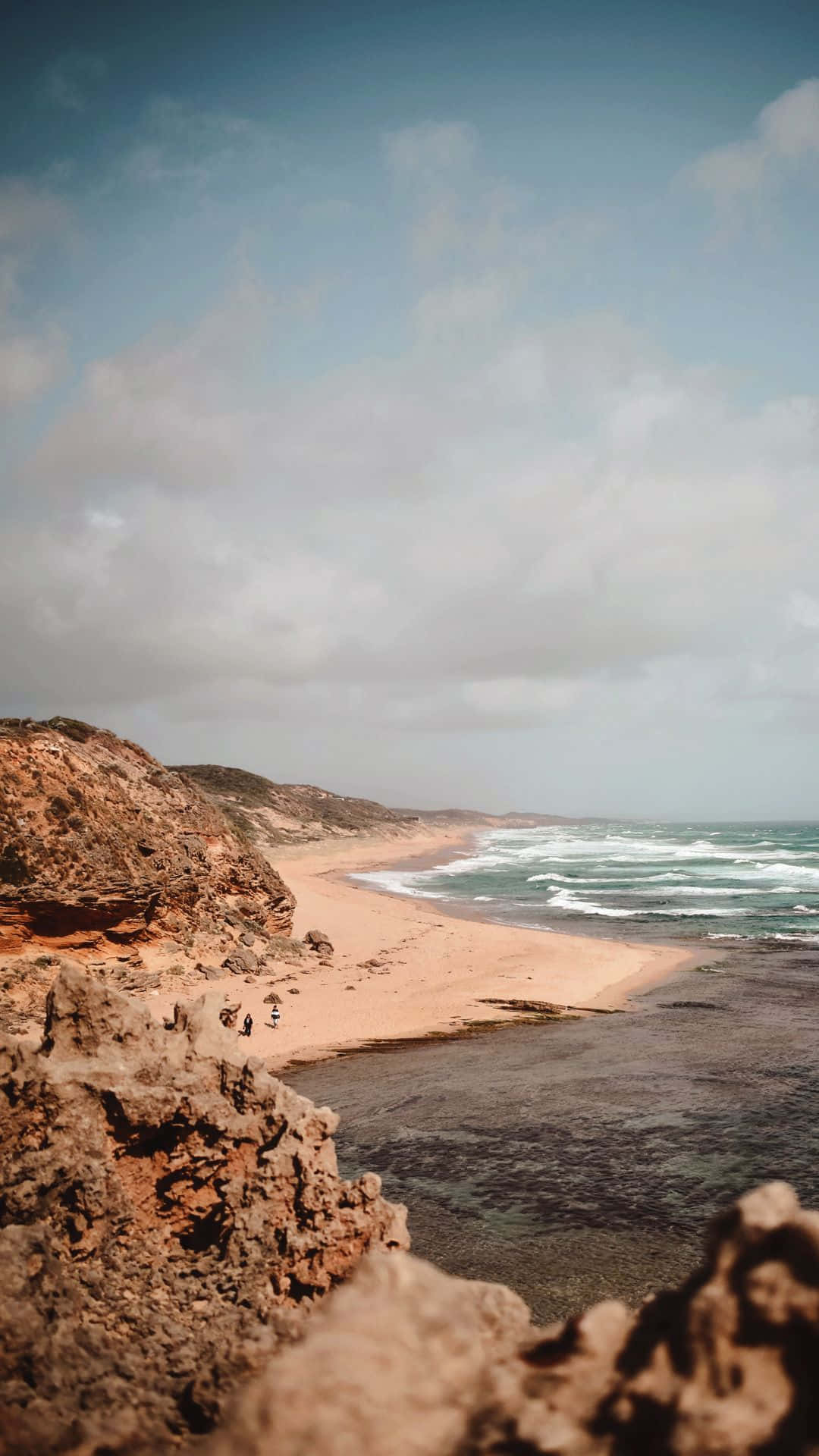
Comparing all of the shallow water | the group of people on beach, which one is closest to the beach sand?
the group of people on beach

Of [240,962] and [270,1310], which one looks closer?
[270,1310]

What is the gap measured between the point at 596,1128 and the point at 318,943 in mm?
18291

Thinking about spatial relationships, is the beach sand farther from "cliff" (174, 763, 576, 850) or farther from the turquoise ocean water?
"cliff" (174, 763, 576, 850)

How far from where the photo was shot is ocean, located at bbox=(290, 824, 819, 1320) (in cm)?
986

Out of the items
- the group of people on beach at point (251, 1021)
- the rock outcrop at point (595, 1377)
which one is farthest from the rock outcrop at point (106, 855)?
the rock outcrop at point (595, 1377)

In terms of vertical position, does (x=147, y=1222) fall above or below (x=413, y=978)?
above

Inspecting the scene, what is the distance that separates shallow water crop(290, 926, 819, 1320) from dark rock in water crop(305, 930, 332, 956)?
10.8 m

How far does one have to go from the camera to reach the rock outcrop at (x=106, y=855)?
22125 millimetres

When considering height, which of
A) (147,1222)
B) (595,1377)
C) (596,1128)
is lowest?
(596,1128)

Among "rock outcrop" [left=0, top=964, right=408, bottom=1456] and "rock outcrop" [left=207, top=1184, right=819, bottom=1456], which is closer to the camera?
"rock outcrop" [left=207, top=1184, right=819, bottom=1456]

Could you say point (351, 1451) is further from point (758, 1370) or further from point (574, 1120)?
point (574, 1120)

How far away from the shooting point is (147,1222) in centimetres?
646

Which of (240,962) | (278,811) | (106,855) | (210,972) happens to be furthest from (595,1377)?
(278,811)

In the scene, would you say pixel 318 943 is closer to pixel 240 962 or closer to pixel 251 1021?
pixel 240 962
